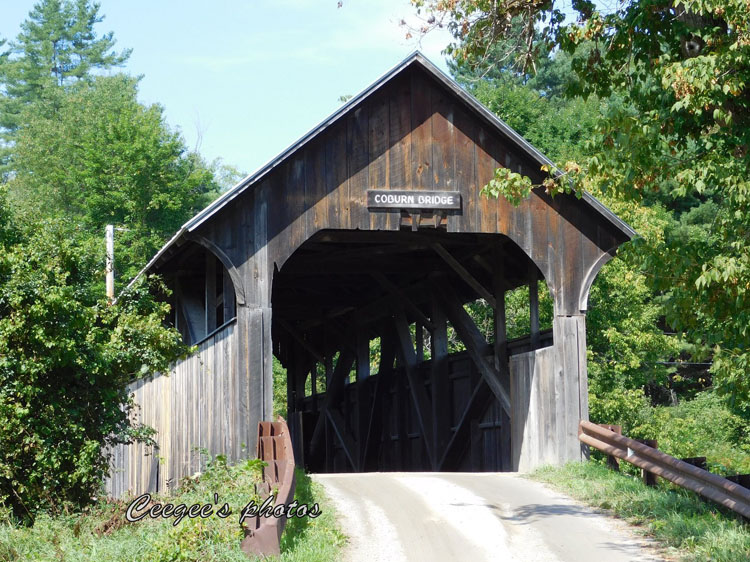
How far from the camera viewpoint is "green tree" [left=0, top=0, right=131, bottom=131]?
65562 millimetres

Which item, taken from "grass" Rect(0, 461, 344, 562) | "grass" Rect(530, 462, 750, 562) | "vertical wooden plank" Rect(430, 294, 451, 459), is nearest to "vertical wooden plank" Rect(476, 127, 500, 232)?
"grass" Rect(530, 462, 750, 562)

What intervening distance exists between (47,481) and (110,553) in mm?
4153

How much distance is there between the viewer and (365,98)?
14.8 meters

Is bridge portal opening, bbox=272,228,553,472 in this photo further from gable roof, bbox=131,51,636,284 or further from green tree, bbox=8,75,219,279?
green tree, bbox=8,75,219,279

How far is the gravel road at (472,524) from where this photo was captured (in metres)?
9.55

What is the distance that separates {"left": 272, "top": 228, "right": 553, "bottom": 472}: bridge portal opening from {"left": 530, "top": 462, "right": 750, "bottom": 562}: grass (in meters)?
3.57

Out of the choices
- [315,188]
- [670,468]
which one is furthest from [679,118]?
[315,188]

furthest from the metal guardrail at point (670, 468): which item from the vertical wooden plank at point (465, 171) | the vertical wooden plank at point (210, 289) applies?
the vertical wooden plank at point (210, 289)

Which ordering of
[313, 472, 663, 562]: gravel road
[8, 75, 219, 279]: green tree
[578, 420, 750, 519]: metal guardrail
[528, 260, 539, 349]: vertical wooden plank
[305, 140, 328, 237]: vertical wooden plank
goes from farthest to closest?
[8, 75, 219, 279]: green tree < [528, 260, 539, 349]: vertical wooden plank < [305, 140, 328, 237]: vertical wooden plank < [578, 420, 750, 519]: metal guardrail < [313, 472, 663, 562]: gravel road

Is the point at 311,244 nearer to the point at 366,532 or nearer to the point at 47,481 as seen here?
the point at 47,481

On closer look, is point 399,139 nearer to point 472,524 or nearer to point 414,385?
point 472,524

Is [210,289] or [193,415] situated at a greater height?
[210,289]

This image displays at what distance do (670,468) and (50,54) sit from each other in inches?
2438

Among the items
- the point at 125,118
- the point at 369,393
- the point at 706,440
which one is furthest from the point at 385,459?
the point at 125,118
